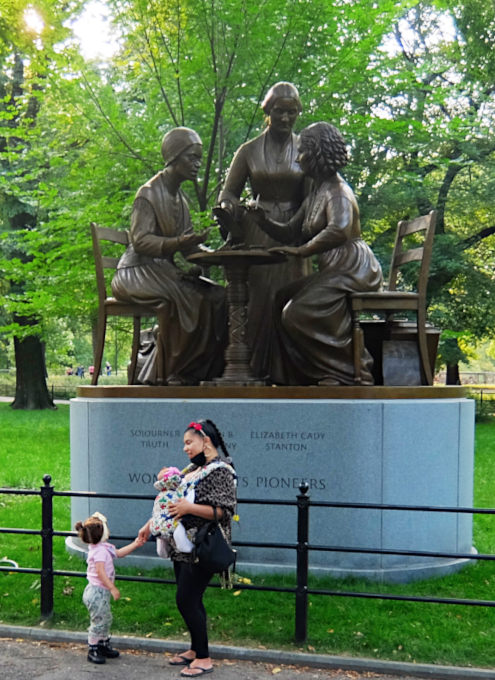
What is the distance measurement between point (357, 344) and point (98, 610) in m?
3.43

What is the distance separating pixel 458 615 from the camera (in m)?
6.68

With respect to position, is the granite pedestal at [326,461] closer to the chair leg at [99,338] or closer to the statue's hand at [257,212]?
the chair leg at [99,338]

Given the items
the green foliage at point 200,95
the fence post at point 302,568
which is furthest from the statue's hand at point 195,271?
the green foliage at point 200,95

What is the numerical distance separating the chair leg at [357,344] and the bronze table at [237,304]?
0.93 m

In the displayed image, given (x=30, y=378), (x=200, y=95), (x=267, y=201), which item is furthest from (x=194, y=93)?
(x=30, y=378)

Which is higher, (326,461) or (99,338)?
(99,338)

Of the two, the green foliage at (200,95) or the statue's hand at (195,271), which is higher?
the green foliage at (200,95)

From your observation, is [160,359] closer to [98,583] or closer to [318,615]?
[318,615]

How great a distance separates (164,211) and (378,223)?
13.8 meters

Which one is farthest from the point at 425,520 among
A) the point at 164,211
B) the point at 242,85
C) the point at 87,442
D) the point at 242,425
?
the point at 242,85

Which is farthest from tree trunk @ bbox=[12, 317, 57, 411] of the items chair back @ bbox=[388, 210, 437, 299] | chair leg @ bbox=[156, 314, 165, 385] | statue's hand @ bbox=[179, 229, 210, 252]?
chair back @ bbox=[388, 210, 437, 299]

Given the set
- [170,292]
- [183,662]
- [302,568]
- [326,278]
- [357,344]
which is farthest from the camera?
[170,292]

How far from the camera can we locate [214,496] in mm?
5203

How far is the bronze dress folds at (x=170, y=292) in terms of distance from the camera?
27.9 ft
